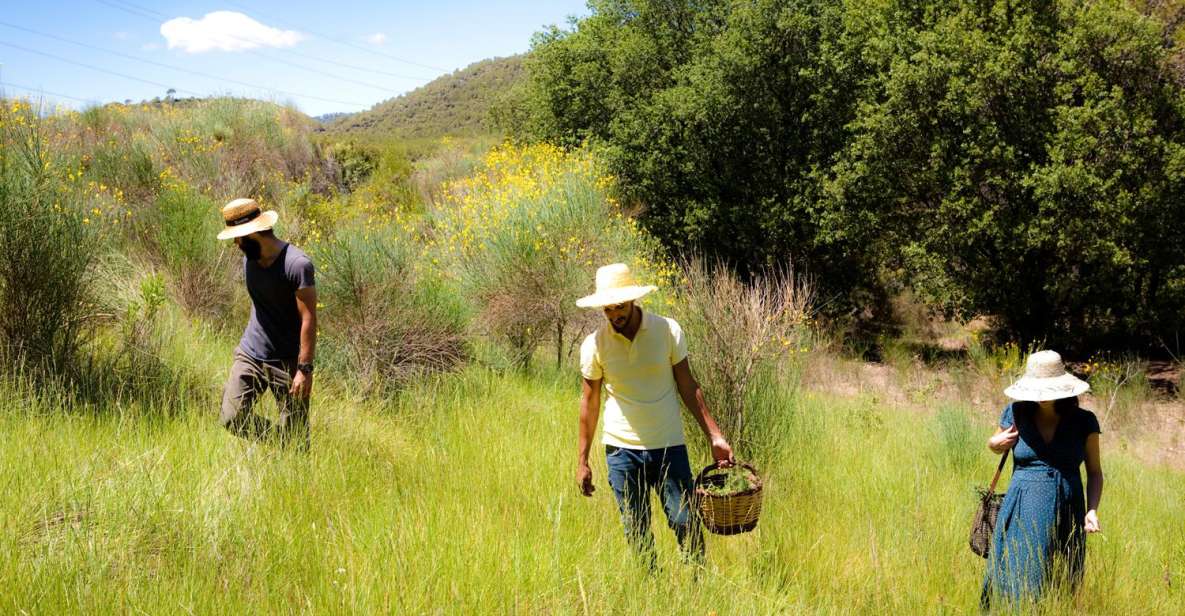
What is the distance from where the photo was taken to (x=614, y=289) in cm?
392

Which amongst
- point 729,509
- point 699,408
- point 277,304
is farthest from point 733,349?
point 277,304

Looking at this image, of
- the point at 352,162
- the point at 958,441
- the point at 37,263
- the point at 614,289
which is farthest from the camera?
the point at 352,162

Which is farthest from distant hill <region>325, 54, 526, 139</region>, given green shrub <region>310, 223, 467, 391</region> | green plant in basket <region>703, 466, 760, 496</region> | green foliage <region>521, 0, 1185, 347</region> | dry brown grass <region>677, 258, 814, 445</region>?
green plant in basket <region>703, 466, 760, 496</region>

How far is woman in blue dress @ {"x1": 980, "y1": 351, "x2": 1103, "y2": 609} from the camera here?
3916 millimetres

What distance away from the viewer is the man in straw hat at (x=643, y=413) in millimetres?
4008

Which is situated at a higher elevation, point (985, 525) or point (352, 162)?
point (352, 162)

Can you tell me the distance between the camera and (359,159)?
2375 cm

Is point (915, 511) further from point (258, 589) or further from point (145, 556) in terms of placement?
point (145, 556)

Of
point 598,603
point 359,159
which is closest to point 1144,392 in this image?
point 598,603

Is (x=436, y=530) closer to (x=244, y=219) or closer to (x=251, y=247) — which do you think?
(x=251, y=247)

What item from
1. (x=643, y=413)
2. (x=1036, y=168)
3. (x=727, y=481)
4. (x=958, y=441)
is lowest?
(x=958, y=441)

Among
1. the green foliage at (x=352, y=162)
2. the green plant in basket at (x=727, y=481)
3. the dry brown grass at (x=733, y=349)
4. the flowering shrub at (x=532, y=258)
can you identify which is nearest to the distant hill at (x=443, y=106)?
the green foliage at (x=352, y=162)

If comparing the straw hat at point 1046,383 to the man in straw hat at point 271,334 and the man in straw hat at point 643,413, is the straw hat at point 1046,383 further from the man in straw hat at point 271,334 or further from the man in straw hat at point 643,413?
the man in straw hat at point 271,334

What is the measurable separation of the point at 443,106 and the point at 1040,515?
91.9 metres
